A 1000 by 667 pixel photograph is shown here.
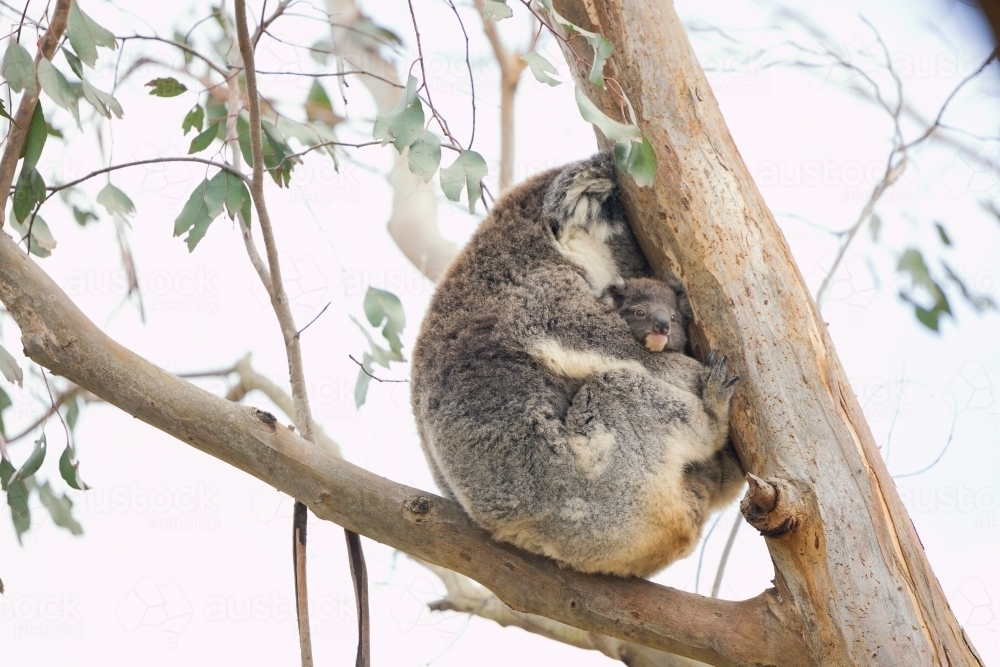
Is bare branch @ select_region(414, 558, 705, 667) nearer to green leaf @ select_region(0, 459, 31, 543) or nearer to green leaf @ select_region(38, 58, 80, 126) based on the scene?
green leaf @ select_region(0, 459, 31, 543)

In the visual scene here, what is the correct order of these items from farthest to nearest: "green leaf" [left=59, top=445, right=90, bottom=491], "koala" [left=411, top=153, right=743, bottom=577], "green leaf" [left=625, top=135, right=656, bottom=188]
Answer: "green leaf" [left=59, top=445, right=90, bottom=491] → "koala" [left=411, top=153, right=743, bottom=577] → "green leaf" [left=625, top=135, right=656, bottom=188]

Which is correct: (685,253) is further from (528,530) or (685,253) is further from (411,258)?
(411,258)

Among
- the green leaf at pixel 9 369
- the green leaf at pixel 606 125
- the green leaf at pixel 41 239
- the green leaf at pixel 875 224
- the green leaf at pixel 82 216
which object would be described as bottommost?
the green leaf at pixel 82 216

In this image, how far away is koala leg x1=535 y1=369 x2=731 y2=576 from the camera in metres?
2.20

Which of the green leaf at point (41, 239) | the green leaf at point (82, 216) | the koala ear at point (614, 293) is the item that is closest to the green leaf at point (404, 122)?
the koala ear at point (614, 293)

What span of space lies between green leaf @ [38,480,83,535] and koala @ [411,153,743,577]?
179 centimetres

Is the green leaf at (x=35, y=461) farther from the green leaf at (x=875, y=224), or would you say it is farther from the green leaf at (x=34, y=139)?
the green leaf at (x=875, y=224)

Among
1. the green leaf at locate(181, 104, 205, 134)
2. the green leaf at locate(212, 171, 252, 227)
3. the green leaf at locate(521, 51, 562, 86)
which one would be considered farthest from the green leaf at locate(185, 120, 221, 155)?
the green leaf at locate(521, 51, 562, 86)

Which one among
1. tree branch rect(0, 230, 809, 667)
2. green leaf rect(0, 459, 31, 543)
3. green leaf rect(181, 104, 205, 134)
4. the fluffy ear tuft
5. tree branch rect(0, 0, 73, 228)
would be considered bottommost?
green leaf rect(0, 459, 31, 543)

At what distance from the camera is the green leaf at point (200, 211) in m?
2.60

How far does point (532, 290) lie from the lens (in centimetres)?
243

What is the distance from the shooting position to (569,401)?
2338 millimetres

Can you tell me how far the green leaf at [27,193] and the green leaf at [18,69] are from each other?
32 cm

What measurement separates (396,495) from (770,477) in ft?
2.94
